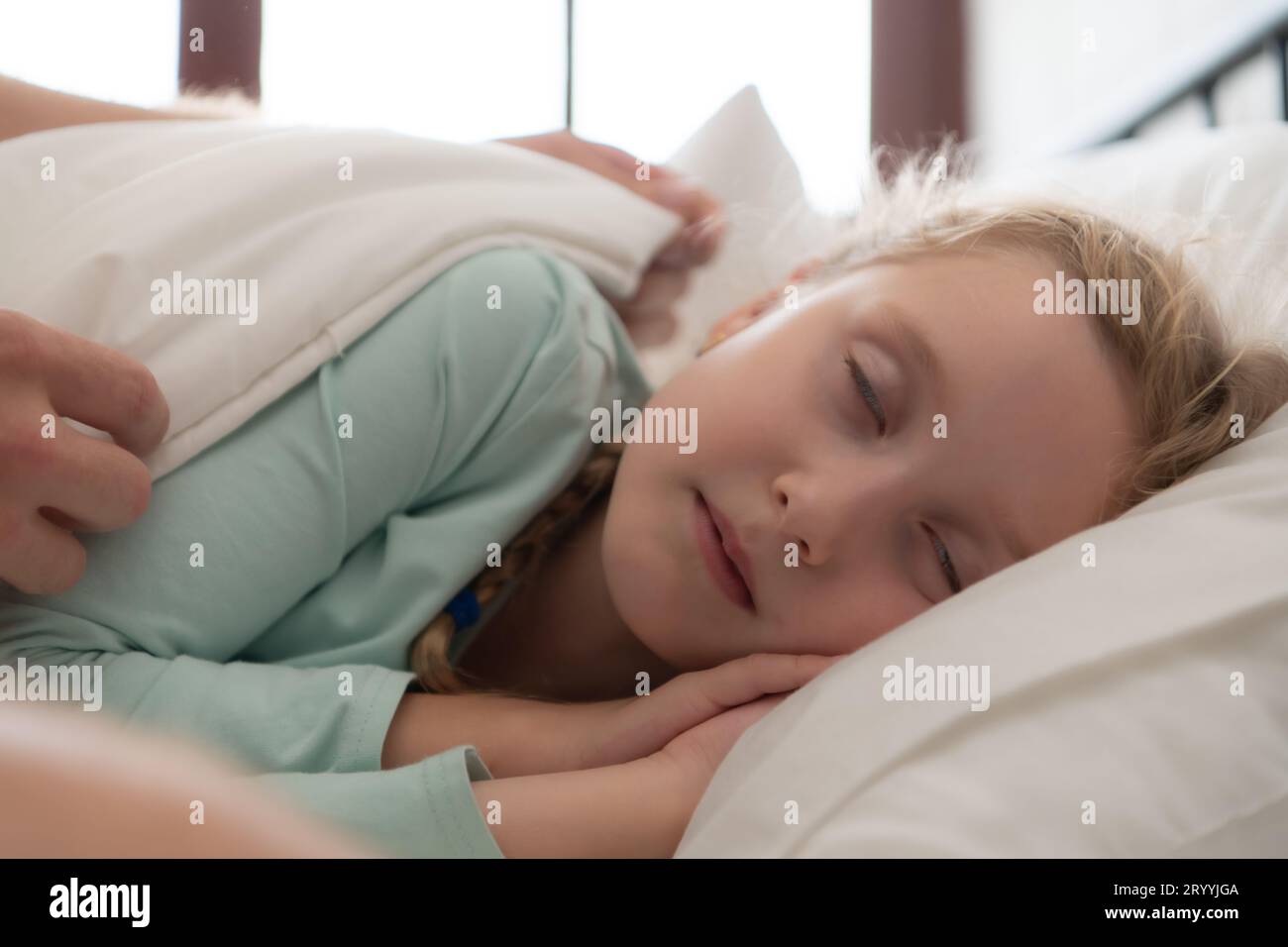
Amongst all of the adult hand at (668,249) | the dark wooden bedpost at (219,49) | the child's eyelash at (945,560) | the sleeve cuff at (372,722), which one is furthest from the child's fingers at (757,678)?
the dark wooden bedpost at (219,49)

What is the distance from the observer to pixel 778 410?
2.49ft

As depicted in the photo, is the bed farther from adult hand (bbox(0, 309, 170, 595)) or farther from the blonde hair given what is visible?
adult hand (bbox(0, 309, 170, 595))

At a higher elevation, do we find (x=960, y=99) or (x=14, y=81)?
(x=960, y=99)

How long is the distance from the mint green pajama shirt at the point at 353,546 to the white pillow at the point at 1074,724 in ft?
0.68

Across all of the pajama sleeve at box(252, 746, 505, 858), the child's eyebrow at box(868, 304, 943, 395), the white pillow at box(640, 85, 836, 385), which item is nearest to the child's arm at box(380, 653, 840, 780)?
the pajama sleeve at box(252, 746, 505, 858)

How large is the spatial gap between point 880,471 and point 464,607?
38 cm

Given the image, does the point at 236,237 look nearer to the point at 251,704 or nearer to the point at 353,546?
the point at 353,546

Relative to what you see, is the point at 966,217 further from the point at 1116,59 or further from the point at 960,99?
the point at 960,99

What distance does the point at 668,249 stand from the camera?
3.81 ft

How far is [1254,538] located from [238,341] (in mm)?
701

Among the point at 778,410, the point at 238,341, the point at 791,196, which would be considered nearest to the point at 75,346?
the point at 238,341

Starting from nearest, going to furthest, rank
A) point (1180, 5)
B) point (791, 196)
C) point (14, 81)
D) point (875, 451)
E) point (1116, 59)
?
1. point (875, 451)
2. point (14, 81)
3. point (791, 196)
4. point (1180, 5)
5. point (1116, 59)

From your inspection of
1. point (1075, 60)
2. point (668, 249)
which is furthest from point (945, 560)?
point (1075, 60)
